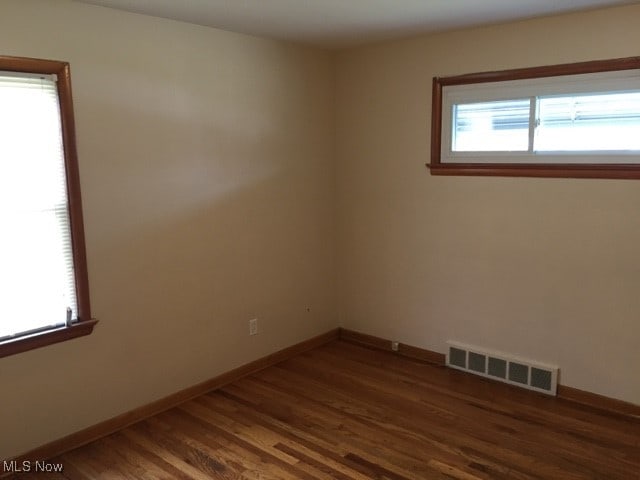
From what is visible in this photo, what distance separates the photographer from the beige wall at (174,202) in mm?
2840

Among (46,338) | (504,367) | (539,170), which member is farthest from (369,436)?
(539,170)

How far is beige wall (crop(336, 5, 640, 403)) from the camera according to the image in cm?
321

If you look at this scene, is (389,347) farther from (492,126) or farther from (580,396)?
(492,126)

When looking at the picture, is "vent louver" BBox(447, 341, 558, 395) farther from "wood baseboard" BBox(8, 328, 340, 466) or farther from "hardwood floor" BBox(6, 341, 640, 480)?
"wood baseboard" BBox(8, 328, 340, 466)

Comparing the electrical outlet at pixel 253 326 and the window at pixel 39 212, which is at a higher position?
the window at pixel 39 212

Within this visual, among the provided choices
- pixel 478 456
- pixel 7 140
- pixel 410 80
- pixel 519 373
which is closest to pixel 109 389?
pixel 7 140

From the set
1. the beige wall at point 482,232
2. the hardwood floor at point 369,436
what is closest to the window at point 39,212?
the hardwood floor at point 369,436

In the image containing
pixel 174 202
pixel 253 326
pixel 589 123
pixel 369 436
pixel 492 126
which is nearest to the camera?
pixel 369 436

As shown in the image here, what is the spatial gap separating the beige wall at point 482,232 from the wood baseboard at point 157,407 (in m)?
0.59

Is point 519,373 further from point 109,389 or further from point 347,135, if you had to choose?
point 109,389

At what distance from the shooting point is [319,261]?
173 inches
